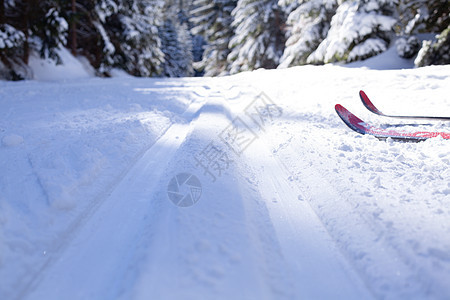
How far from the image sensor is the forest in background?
8062 millimetres

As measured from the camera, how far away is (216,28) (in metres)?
22.5

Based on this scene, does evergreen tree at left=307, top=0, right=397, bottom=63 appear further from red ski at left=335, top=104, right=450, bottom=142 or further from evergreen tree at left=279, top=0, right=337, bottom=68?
red ski at left=335, top=104, right=450, bottom=142

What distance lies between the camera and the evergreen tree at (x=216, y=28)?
22016 mm

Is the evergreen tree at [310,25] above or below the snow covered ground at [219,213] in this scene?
above

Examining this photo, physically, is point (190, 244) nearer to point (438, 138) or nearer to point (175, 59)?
point (438, 138)

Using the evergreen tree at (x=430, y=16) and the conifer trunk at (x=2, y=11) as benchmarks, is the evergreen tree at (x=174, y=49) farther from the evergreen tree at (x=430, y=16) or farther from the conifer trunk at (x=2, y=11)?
the evergreen tree at (x=430, y=16)

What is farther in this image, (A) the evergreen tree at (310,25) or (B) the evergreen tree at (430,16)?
(A) the evergreen tree at (310,25)

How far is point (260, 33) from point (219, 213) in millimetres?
18332

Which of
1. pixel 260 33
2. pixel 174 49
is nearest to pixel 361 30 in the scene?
pixel 260 33

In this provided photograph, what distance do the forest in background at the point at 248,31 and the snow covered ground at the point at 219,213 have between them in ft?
20.0

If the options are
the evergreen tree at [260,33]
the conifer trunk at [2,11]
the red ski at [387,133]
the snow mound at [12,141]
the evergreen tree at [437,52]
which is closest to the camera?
the snow mound at [12,141]

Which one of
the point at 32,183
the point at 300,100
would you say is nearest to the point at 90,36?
the point at 300,100

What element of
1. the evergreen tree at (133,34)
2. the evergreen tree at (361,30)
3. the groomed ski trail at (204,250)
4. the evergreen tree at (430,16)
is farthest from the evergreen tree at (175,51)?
the groomed ski trail at (204,250)

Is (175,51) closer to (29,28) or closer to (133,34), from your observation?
(133,34)
